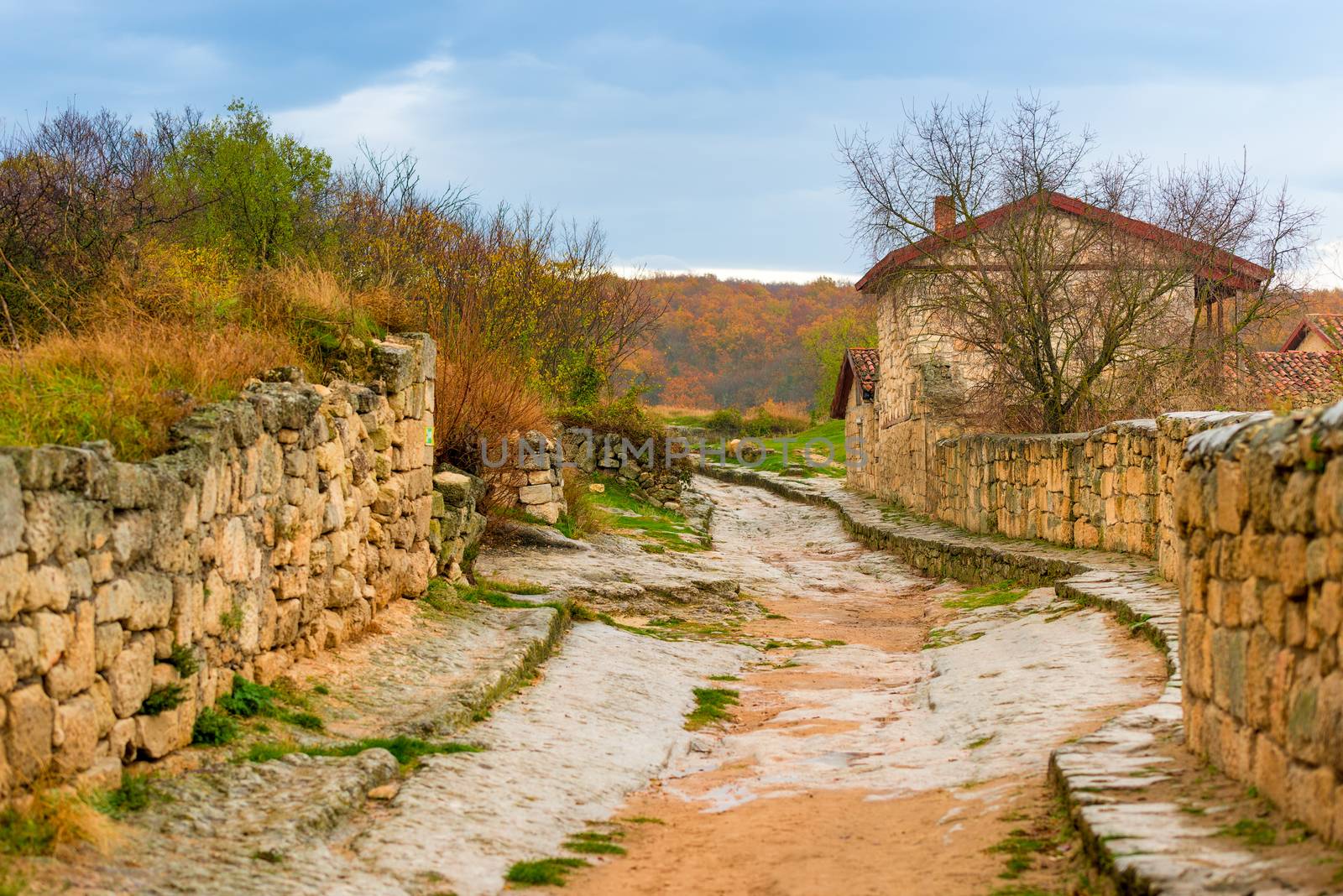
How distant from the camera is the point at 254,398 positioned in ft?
24.3

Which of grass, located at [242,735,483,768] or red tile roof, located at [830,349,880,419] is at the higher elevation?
red tile roof, located at [830,349,880,419]

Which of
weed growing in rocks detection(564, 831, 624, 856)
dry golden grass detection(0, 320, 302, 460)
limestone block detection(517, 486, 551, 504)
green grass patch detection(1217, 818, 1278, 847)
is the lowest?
weed growing in rocks detection(564, 831, 624, 856)

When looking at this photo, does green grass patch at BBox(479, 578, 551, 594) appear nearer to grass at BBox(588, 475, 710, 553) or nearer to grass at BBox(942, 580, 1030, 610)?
grass at BBox(942, 580, 1030, 610)

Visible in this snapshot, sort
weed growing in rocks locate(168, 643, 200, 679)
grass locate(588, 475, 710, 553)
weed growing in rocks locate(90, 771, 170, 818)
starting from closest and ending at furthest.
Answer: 1. weed growing in rocks locate(90, 771, 170, 818)
2. weed growing in rocks locate(168, 643, 200, 679)
3. grass locate(588, 475, 710, 553)

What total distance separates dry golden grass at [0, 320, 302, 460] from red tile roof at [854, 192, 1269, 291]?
46.8 ft

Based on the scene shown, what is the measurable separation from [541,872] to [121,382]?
10.8ft

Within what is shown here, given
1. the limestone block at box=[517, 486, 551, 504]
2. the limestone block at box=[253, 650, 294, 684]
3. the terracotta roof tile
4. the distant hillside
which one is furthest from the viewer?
the distant hillside

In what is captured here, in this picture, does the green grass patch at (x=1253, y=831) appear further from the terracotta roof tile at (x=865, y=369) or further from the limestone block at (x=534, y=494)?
the terracotta roof tile at (x=865, y=369)

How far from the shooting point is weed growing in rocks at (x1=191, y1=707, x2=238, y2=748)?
6.16 m

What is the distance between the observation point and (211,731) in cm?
620

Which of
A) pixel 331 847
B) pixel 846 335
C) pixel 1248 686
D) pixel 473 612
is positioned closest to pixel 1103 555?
pixel 473 612

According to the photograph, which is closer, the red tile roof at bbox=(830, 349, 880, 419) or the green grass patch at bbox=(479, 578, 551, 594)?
the green grass patch at bbox=(479, 578, 551, 594)

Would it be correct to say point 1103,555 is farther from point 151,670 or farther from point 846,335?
point 846,335

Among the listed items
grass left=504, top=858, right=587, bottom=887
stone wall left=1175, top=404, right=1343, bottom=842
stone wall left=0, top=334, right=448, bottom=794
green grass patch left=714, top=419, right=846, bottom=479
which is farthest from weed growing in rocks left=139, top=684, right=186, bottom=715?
green grass patch left=714, top=419, right=846, bottom=479
